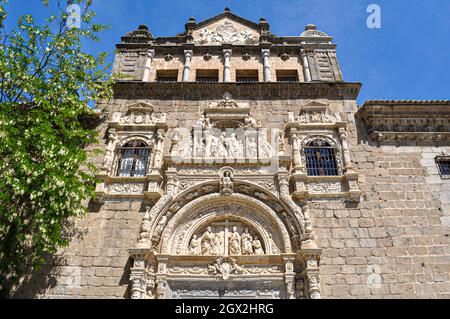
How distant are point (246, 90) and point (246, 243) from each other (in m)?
5.98

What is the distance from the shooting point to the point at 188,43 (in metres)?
15.7

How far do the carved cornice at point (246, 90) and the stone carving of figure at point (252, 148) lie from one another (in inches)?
85.1

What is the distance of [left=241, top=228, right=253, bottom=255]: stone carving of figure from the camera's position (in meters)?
10.4

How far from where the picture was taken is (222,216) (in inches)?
436

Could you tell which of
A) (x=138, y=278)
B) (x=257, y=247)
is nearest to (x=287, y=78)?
(x=257, y=247)

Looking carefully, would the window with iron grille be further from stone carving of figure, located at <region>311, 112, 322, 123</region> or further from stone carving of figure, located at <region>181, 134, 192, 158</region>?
→ stone carving of figure, located at <region>181, 134, 192, 158</region>

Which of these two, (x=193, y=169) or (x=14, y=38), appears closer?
(x=14, y=38)

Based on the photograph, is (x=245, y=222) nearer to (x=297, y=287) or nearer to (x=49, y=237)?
(x=297, y=287)

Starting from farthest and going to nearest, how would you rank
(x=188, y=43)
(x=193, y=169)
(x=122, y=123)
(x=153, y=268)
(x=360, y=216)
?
1. (x=188, y=43)
2. (x=122, y=123)
3. (x=193, y=169)
4. (x=360, y=216)
5. (x=153, y=268)

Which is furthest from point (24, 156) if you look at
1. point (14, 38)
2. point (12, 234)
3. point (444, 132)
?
point (444, 132)

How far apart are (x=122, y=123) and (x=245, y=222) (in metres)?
5.68

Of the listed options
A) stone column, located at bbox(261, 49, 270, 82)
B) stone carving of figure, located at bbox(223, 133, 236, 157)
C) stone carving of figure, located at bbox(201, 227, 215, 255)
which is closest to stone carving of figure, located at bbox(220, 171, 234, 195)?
stone carving of figure, located at bbox(223, 133, 236, 157)

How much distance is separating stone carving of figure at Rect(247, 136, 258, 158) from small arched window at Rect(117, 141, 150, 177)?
344cm

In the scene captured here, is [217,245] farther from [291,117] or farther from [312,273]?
[291,117]
